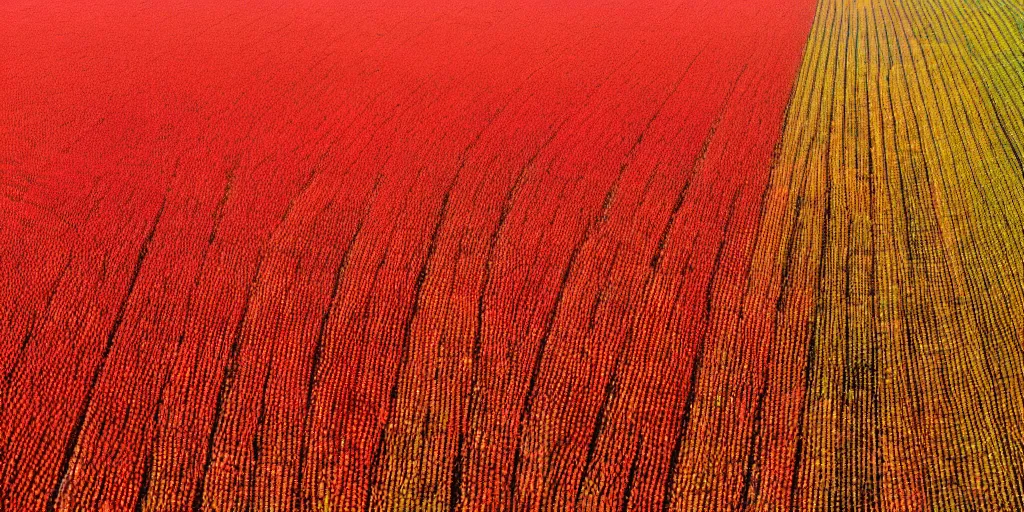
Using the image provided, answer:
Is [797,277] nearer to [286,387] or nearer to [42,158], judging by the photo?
[286,387]

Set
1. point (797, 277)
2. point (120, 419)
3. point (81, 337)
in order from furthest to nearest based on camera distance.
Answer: point (797, 277)
point (81, 337)
point (120, 419)

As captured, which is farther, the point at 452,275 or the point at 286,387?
the point at 452,275

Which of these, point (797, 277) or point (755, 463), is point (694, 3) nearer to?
point (797, 277)

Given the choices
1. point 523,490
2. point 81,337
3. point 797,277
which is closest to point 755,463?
point 523,490

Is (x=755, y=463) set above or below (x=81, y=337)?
below

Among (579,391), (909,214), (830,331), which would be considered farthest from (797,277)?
(579,391)

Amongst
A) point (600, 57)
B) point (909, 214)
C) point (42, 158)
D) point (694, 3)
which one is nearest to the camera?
point (909, 214)
